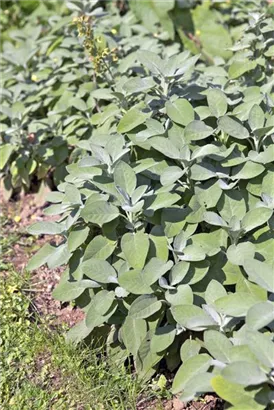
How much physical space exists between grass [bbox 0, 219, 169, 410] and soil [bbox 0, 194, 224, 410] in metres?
0.07

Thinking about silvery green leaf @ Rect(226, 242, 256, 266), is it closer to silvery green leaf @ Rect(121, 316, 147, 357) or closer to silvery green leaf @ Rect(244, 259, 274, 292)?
silvery green leaf @ Rect(244, 259, 274, 292)

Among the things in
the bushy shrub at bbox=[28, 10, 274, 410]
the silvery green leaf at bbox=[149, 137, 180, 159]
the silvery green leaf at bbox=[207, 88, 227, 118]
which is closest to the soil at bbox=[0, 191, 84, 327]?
the bushy shrub at bbox=[28, 10, 274, 410]

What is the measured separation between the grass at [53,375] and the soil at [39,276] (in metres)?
0.07

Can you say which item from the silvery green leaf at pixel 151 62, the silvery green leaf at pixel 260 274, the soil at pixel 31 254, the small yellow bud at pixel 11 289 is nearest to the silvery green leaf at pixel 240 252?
the silvery green leaf at pixel 260 274

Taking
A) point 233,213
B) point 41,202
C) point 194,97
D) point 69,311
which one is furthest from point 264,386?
point 41,202

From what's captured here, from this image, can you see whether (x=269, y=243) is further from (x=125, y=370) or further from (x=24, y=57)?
(x=24, y=57)

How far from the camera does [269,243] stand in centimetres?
236

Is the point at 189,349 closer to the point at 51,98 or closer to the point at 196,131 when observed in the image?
the point at 196,131

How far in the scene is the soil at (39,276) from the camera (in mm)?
2350

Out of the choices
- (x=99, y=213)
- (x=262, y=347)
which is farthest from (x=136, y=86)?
(x=262, y=347)

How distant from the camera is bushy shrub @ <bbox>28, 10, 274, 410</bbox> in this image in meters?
2.19

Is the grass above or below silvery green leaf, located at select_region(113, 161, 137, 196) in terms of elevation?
below

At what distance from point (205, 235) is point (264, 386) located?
2.26 ft

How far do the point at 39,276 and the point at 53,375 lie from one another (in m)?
0.72
